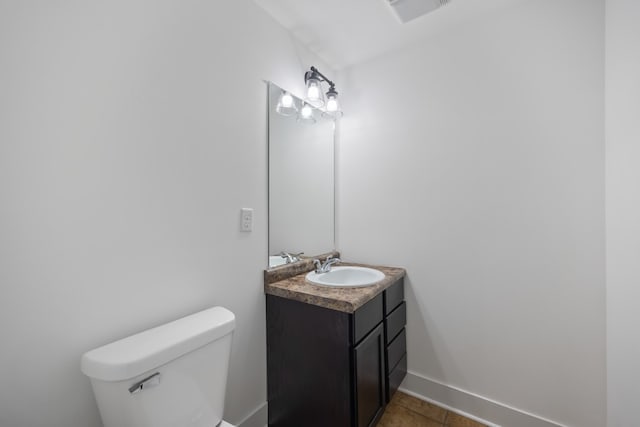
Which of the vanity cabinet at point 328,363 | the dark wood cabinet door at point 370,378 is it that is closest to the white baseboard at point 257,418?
the vanity cabinet at point 328,363

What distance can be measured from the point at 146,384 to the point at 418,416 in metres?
1.54

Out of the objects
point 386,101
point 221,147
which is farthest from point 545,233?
point 221,147

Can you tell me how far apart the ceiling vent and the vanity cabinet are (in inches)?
62.1

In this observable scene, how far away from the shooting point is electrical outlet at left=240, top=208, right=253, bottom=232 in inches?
54.1

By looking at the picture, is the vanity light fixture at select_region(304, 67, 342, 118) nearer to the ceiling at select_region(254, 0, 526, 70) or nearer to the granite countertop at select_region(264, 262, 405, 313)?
the ceiling at select_region(254, 0, 526, 70)

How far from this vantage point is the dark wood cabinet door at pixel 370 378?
1.22 m

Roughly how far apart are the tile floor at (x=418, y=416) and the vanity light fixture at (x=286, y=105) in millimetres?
1928

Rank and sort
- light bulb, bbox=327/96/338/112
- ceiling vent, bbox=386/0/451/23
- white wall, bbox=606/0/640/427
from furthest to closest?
light bulb, bbox=327/96/338/112
ceiling vent, bbox=386/0/451/23
white wall, bbox=606/0/640/427

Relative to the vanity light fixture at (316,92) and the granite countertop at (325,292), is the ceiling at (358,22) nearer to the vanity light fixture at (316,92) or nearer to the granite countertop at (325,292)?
the vanity light fixture at (316,92)

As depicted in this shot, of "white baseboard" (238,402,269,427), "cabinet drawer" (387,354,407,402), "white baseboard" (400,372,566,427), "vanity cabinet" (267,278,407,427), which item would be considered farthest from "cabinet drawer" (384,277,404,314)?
"white baseboard" (238,402,269,427)

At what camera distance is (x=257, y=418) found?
4.66 ft

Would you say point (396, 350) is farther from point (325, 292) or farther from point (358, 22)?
point (358, 22)

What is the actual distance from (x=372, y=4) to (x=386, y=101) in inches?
23.2

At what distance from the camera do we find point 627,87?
1027 millimetres
